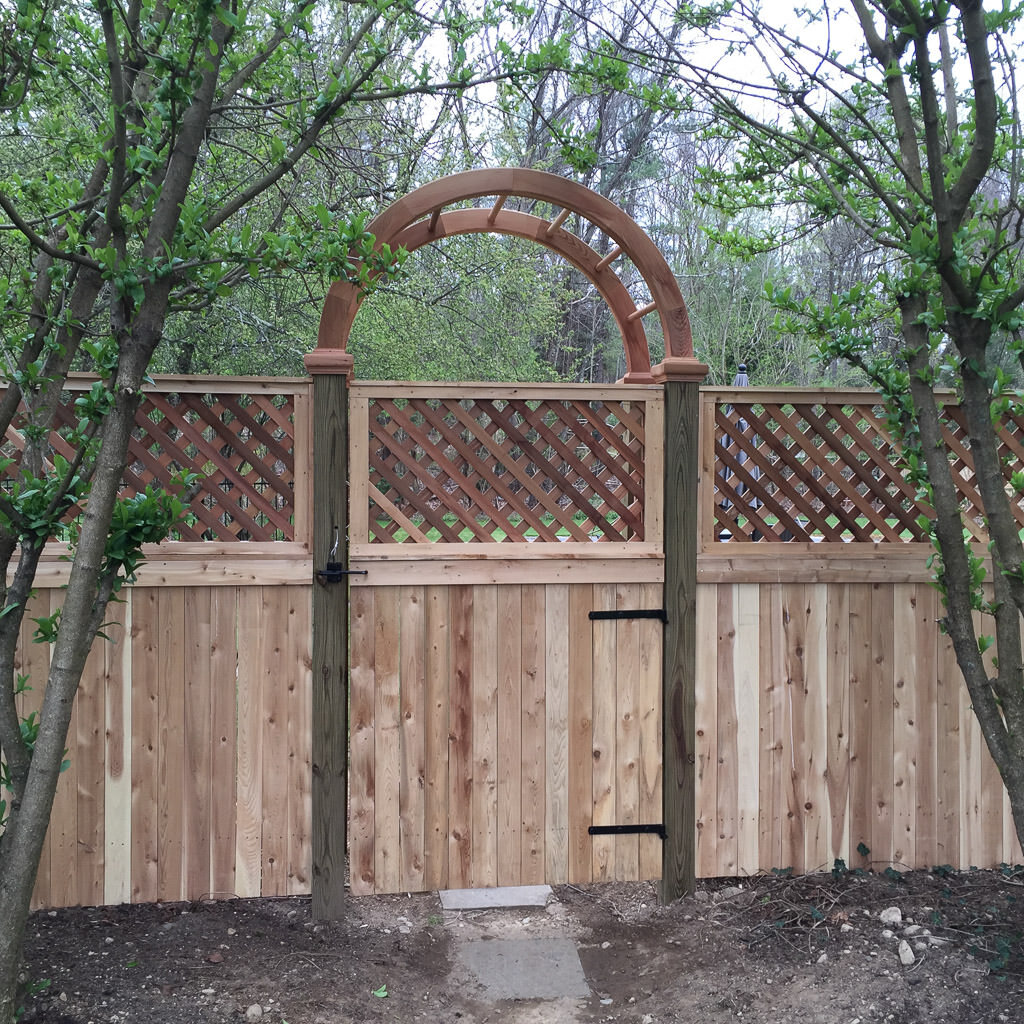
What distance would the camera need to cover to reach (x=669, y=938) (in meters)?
3.27

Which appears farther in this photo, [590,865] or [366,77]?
[590,865]

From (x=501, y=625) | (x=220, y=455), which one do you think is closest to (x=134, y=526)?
(x=220, y=455)

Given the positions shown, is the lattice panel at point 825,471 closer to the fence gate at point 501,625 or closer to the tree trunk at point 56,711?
the fence gate at point 501,625

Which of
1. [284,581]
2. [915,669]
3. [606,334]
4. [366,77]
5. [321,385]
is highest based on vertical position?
[606,334]

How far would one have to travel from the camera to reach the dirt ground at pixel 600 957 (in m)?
2.70

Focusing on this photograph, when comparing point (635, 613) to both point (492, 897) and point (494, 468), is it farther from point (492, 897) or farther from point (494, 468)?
point (492, 897)

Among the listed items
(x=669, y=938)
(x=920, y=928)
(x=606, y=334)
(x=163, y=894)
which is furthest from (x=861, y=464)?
(x=606, y=334)

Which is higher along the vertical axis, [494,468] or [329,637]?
[494,468]

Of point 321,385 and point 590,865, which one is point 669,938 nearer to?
point 590,865

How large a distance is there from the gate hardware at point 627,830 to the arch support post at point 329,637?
Answer: 0.92 metres

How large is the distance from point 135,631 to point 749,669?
2232mm

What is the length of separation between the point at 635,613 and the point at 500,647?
52 centimetres

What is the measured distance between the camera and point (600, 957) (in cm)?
317

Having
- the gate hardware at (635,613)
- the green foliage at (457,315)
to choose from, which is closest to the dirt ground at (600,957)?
the gate hardware at (635,613)
